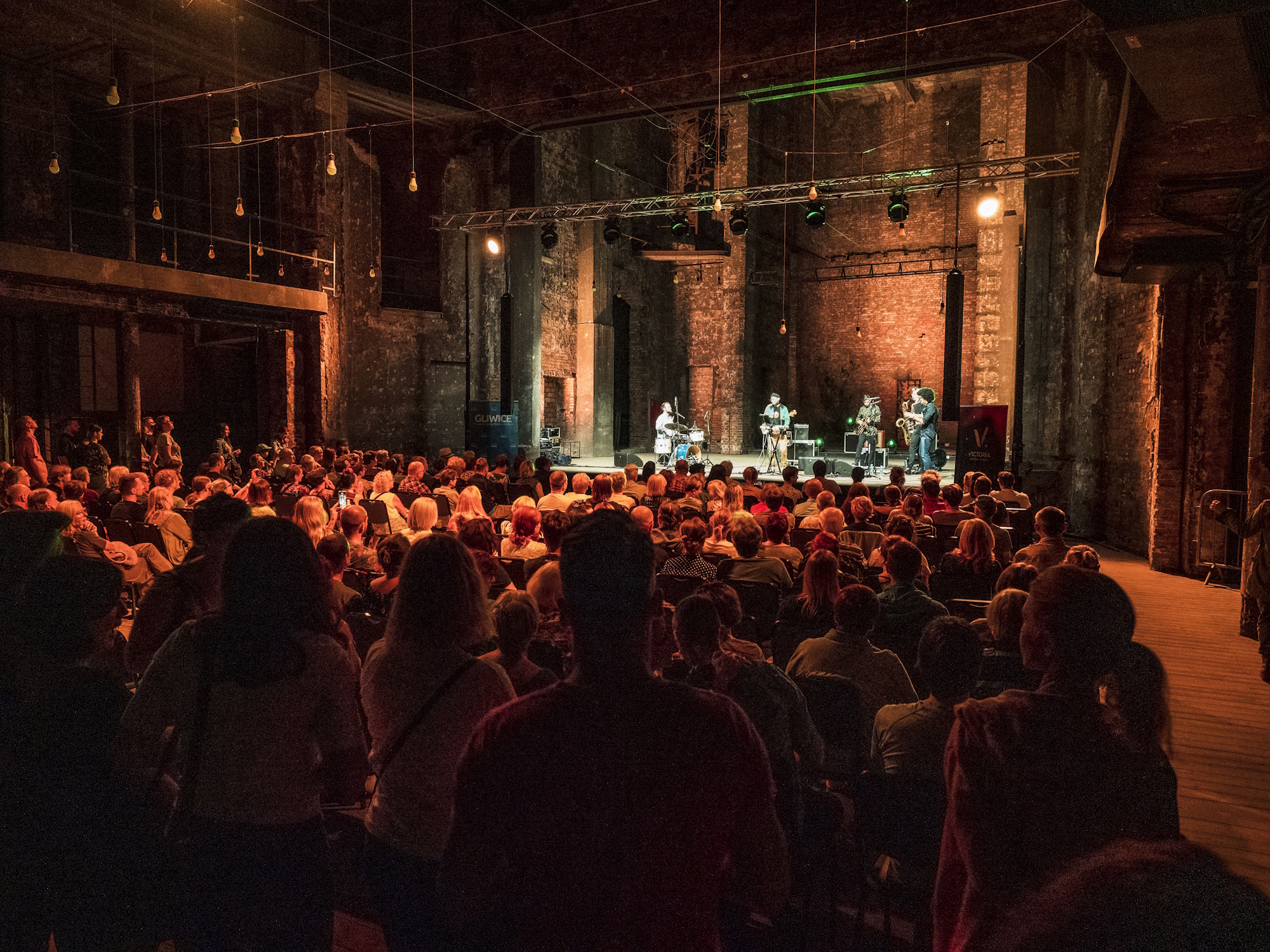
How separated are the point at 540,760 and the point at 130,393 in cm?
1423

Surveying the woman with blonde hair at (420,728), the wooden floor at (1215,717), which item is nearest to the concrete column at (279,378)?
the wooden floor at (1215,717)

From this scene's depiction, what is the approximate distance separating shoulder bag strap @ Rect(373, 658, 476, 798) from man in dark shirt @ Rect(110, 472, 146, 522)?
18.5 ft

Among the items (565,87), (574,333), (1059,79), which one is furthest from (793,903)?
(574,333)

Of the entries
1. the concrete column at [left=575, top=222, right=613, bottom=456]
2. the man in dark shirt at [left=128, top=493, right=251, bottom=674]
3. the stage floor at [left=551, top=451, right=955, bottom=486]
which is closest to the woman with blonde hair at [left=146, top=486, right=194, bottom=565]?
the man in dark shirt at [left=128, top=493, right=251, bottom=674]

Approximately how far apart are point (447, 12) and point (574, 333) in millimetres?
7543

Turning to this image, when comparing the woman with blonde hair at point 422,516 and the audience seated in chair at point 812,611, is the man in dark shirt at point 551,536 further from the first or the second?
the audience seated in chair at point 812,611

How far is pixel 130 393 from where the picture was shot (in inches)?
512

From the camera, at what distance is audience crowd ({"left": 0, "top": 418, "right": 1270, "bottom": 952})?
1.13 meters

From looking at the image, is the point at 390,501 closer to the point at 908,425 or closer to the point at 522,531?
the point at 522,531

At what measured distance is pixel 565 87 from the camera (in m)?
15.2

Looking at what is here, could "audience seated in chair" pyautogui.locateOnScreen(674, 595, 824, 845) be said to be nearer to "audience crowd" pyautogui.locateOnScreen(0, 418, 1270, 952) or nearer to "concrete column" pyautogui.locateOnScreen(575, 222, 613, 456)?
"audience crowd" pyautogui.locateOnScreen(0, 418, 1270, 952)

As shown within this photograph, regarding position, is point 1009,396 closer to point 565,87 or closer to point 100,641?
point 565,87

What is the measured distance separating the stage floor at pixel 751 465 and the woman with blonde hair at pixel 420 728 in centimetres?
1212

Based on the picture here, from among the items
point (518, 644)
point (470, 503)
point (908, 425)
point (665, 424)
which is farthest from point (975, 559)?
point (665, 424)
